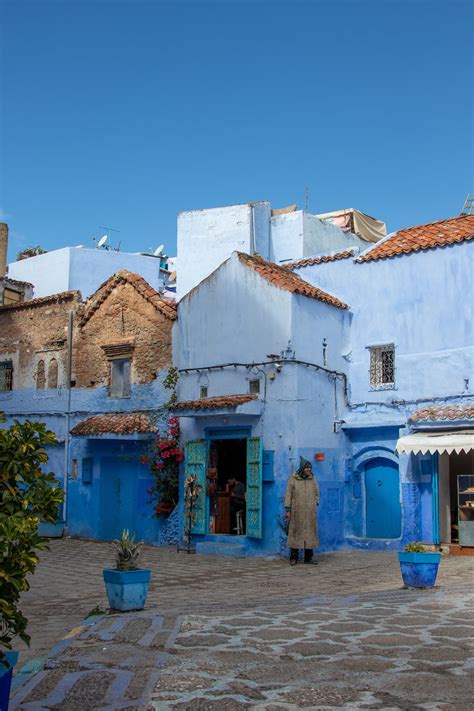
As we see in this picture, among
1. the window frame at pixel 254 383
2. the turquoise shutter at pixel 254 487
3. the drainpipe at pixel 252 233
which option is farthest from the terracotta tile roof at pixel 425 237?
the drainpipe at pixel 252 233

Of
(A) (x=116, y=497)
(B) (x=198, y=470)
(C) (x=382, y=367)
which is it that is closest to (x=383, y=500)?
(C) (x=382, y=367)

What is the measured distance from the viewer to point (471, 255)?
56.6ft

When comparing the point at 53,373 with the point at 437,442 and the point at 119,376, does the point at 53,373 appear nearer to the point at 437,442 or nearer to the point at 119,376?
the point at 119,376

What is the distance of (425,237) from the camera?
60.3 ft

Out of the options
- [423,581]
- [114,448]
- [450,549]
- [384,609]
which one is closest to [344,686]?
[384,609]

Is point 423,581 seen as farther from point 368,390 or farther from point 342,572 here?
point 368,390

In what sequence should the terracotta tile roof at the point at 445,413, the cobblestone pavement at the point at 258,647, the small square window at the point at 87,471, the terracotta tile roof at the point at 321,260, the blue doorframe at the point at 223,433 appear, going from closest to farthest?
the cobblestone pavement at the point at 258,647 → the terracotta tile roof at the point at 445,413 → the blue doorframe at the point at 223,433 → the terracotta tile roof at the point at 321,260 → the small square window at the point at 87,471

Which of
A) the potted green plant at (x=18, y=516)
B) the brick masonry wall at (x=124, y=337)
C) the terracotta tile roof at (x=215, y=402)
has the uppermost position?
the brick masonry wall at (x=124, y=337)

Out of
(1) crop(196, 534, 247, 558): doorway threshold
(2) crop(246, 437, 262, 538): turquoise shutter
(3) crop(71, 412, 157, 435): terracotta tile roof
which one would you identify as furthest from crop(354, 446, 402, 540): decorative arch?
(3) crop(71, 412, 157, 435): terracotta tile roof

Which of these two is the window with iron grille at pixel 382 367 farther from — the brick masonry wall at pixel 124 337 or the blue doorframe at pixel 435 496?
the brick masonry wall at pixel 124 337

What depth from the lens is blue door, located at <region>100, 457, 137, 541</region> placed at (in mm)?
20375

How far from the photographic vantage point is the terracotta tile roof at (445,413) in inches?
637

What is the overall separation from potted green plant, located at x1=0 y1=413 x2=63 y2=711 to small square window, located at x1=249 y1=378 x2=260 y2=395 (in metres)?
12.2

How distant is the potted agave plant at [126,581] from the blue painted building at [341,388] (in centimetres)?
744
